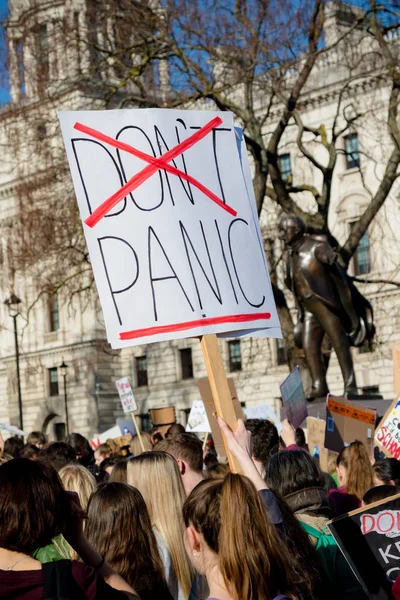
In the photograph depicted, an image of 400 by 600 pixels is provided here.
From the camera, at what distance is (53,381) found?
53.8 metres

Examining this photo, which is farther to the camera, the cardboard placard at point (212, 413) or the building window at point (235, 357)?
the building window at point (235, 357)

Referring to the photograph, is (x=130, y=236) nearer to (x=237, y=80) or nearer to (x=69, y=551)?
(x=69, y=551)

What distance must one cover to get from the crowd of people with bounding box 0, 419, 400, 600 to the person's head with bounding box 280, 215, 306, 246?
24.6ft

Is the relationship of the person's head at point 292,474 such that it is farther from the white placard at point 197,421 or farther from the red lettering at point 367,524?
the white placard at point 197,421

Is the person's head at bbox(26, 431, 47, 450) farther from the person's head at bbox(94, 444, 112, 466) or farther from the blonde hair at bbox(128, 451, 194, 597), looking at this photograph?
the blonde hair at bbox(128, 451, 194, 597)

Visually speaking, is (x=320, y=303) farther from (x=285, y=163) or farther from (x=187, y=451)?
(x=285, y=163)

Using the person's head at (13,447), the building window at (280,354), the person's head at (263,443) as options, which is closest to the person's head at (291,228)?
the person's head at (13,447)

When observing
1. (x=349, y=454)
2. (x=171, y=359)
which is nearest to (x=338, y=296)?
(x=349, y=454)

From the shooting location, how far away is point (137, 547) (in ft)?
13.1

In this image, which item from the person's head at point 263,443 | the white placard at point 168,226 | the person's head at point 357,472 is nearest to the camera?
the white placard at point 168,226

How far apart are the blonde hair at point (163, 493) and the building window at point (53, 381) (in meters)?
49.2

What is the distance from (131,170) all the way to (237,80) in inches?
581

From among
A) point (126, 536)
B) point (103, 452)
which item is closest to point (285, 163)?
point (103, 452)

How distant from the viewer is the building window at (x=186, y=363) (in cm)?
4969
